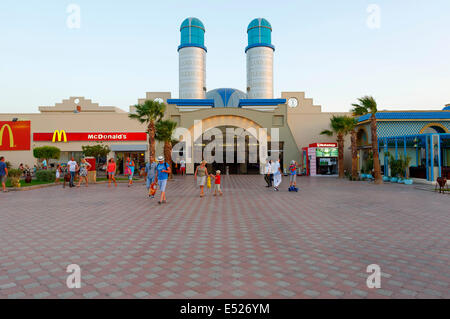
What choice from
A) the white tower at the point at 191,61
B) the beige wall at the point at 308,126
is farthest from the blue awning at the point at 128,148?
the beige wall at the point at 308,126

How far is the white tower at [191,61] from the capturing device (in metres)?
49.4

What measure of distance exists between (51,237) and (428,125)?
31403mm

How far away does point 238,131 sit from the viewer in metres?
36.3

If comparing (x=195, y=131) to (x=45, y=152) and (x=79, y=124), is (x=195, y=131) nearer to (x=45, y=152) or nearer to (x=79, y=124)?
(x=79, y=124)

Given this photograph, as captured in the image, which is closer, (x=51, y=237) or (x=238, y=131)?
(x=51, y=237)

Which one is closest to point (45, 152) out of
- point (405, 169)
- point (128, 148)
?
point (128, 148)

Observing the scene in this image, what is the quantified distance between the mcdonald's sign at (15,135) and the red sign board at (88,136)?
1.18 meters

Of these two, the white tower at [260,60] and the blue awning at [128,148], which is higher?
the white tower at [260,60]

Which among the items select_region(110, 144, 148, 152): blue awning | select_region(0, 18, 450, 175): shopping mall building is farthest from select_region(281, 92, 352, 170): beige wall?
select_region(110, 144, 148, 152): blue awning

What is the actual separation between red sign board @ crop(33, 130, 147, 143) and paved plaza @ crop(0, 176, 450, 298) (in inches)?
1056

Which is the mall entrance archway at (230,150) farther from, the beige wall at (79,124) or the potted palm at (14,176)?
the potted palm at (14,176)

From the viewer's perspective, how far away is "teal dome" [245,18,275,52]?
49987mm
